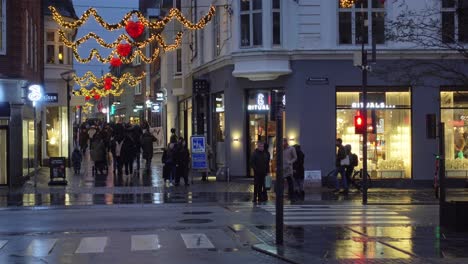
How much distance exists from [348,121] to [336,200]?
18.7 ft

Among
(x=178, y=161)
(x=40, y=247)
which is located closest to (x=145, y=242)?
(x=40, y=247)

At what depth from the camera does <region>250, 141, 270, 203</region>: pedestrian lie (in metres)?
20.6

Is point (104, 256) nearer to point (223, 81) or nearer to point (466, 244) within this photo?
point (466, 244)

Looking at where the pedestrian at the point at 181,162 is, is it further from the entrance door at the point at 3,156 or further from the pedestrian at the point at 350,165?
the entrance door at the point at 3,156

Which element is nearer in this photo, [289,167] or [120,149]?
[289,167]

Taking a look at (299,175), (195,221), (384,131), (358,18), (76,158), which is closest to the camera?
(195,221)

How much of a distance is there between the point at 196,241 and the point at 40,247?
2.86 m


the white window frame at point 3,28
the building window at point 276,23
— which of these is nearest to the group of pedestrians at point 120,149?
the white window frame at point 3,28

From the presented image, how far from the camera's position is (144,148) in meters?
31.7

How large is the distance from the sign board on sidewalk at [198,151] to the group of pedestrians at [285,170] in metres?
5.79

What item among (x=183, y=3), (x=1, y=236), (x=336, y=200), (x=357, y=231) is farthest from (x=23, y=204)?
(x=183, y=3)

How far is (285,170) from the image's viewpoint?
21.6 m

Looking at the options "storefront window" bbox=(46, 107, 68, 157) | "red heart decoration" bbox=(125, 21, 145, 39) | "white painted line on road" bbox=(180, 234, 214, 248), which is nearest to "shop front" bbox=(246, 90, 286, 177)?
"red heart decoration" bbox=(125, 21, 145, 39)

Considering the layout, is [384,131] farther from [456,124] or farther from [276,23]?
[276,23]
